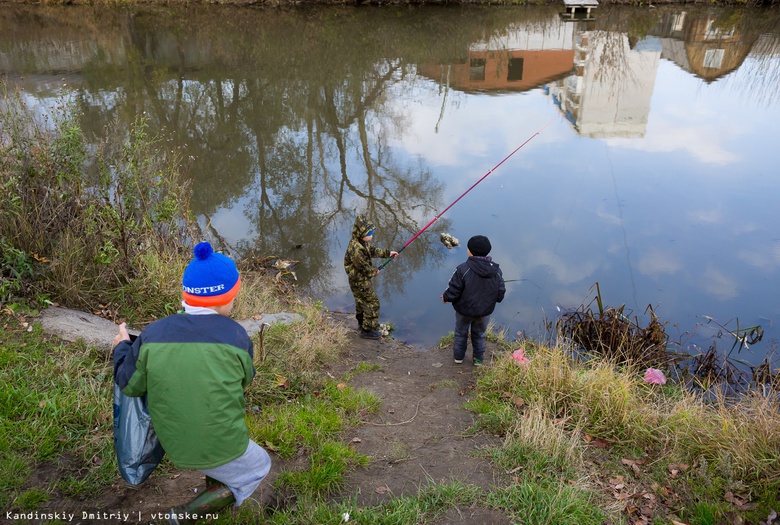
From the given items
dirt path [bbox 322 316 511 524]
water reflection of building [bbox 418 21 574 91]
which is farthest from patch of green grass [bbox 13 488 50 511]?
water reflection of building [bbox 418 21 574 91]

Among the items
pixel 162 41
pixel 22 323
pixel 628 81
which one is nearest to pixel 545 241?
pixel 22 323

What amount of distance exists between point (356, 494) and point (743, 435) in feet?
8.83

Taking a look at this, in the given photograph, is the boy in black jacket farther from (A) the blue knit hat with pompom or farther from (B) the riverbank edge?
(B) the riverbank edge

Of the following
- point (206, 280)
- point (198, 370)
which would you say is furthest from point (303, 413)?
point (206, 280)

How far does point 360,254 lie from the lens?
5949mm

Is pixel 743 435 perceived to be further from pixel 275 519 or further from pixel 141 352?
pixel 141 352

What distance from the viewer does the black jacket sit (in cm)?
506

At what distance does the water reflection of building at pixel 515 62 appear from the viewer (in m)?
16.8

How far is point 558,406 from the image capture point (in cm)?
424

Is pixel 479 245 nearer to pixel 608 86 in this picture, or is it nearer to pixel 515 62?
pixel 608 86

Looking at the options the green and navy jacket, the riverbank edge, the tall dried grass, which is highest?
the riverbank edge

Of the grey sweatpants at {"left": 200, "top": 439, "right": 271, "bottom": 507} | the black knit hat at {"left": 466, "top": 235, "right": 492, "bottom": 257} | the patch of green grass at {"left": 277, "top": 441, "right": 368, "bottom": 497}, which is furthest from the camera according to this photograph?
the black knit hat at {"left": 466, "top": 235, "right": 492, "bottom": 257}

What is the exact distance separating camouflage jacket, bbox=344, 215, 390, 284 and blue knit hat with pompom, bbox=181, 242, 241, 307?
3.43 metres

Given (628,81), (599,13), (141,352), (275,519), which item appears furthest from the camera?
(599,13)
